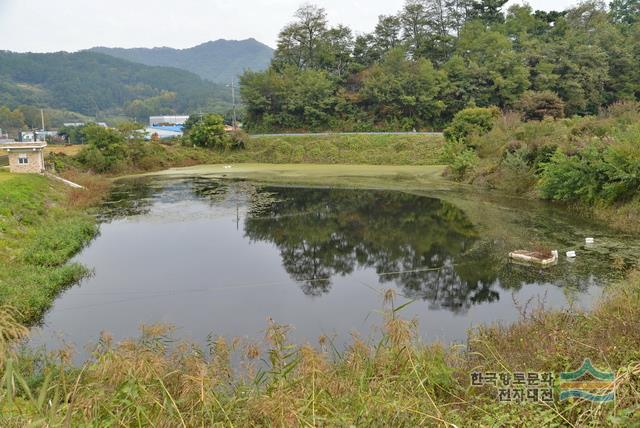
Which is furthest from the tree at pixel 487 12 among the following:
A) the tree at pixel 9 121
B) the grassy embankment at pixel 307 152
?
the tree at pixel 9 121

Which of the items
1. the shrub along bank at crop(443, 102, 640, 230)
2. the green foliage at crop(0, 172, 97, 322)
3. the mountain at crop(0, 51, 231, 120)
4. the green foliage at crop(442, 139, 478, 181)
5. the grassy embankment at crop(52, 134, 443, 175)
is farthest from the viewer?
the mountain at crop(0, 51, 231, 120)

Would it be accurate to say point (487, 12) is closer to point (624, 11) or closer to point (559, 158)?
point (624, 11)

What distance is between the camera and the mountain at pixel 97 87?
117 metres

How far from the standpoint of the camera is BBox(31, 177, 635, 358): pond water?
8516mm

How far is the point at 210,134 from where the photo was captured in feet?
131

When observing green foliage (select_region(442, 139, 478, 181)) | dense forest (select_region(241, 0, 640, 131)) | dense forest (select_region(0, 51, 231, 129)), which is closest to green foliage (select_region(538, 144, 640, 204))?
green foliage (select_region(442, 139, 478, 181))

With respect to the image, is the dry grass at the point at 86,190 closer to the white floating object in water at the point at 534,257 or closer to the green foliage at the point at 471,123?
the white floating object in water at the point at 534,257

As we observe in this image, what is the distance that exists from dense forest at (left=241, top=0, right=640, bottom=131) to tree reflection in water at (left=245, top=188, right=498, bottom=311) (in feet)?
78.0

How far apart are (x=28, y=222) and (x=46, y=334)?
25.4 ft

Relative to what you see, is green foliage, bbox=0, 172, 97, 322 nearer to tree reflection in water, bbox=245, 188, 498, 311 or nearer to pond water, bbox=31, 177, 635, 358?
pond water, bbox=31, 177, 635, 358

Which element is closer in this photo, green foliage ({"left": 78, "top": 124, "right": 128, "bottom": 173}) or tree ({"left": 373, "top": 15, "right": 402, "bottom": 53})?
green foliage ({"left": 78, "top": 124, "right": 128, "bottom": 173})

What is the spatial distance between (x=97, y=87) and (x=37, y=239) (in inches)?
5228

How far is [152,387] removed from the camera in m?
4.14

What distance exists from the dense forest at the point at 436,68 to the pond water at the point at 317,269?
25.0m
